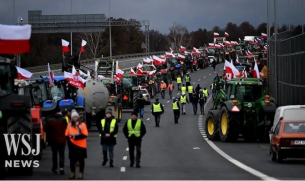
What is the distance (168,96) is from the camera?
81.6 m

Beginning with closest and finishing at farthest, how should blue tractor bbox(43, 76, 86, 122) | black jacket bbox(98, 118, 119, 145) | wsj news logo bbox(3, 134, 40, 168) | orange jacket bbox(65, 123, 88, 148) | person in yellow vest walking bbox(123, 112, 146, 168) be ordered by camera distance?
1. wsj news logo bbox(3, 134, 40, 168)
2. orange jacket bbox(65, 123, 88, 148)
3. black jacket bbox(98, 118, 119, 145)
4. person in yellow vest walking bbox(123, 112, 146, 168)
5. blue tractor bbox(43, 76, 86, 122)

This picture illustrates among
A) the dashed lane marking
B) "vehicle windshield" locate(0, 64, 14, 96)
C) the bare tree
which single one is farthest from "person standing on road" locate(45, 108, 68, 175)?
the bare tree

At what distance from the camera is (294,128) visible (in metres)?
30.1

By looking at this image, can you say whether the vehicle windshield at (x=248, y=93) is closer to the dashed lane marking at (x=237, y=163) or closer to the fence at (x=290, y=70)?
the dashed lane marking at (x=237, y=163)

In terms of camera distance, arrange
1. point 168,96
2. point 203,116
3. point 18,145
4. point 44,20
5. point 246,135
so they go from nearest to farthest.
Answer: point 18,145 → point 246,135 → point 203,116 → point 168,96 → point 44,20

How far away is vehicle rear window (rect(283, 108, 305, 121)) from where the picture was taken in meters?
32.6

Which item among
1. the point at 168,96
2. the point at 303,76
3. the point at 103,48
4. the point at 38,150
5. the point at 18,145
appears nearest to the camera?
the point at 18,145

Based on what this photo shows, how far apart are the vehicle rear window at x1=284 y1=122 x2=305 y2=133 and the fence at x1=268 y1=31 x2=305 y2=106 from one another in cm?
1701

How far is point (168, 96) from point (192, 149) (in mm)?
44850

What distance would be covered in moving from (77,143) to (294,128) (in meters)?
8.96

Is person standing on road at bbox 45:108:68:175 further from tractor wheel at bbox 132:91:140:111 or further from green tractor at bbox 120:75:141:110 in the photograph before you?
green tractor at bbox 120:75:141:110

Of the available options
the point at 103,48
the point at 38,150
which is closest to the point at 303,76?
the point at 38,150

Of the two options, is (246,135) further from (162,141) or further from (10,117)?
(10,117)

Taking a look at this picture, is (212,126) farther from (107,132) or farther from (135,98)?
(135,98)
